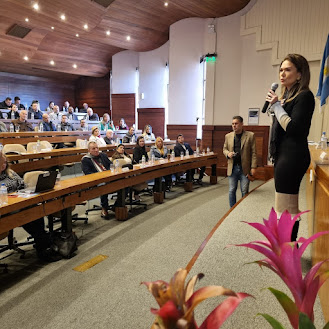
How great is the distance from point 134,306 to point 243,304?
786mm

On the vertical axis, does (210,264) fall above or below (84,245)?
above

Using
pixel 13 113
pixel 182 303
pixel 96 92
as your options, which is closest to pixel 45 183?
pixel 182 303

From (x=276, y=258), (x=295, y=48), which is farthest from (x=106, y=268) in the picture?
(x=295, y=48)

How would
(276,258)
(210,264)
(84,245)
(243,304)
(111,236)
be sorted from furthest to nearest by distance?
1. (111,236)
2. (84,245)
3. (210,264)
4. (243,304)
5. (276,258)

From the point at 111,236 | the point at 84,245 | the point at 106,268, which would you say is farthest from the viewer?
the point at 111,236

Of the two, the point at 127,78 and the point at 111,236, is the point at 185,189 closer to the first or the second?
the point at 111,236

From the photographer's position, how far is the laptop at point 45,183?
283cm

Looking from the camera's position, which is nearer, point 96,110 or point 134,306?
point 134,306

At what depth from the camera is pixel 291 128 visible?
5.04 feet

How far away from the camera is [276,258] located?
542 millimetres

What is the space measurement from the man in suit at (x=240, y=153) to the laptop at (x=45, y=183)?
6.76 feet

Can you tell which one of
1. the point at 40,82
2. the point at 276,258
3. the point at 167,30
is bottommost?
the point at 276,258

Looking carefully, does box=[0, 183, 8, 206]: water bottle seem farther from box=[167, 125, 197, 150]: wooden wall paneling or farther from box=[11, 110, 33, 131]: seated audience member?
box=[167, 125, 197, 150]: wooden wall paneling

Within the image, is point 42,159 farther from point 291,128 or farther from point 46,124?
point 291,128
